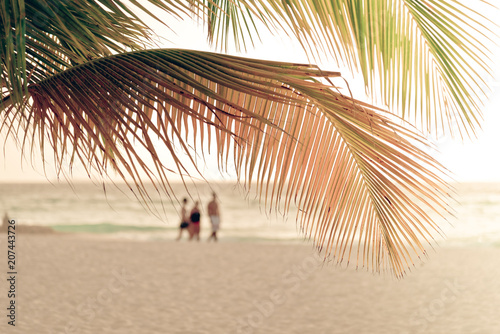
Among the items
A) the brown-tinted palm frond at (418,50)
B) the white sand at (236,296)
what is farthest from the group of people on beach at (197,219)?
the brown-tinted palm frond at (418,50)

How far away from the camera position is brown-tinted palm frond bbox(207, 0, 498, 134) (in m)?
2.66

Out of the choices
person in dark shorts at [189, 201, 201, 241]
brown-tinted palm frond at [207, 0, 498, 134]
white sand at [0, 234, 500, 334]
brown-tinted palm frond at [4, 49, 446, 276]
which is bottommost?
white sand at [0, 234, 500, 334]

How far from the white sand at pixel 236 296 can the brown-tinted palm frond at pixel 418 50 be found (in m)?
3.71

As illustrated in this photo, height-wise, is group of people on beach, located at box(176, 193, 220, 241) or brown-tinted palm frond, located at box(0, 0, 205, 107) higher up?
brown-tinted palm frond, located at box(0, 0, 205, 107)

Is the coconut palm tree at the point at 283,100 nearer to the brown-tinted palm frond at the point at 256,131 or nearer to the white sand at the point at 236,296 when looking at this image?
the brown-tinted palm frond at the point at 256,131

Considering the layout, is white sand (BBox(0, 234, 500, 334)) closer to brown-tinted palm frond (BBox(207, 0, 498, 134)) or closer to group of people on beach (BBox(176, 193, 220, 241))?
brown-tinted palm frond (BBox(207, 0, 498, 134))

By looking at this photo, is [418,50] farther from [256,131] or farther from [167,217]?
[167,217]

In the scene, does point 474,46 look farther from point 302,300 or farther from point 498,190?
point 498,190

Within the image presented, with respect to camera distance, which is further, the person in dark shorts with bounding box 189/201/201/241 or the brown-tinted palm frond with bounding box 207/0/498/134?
the person in dark shorts with bounding box 189/201/201/241

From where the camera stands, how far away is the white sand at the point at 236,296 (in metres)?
6.37

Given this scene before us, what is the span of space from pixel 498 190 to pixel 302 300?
4391 centimetres

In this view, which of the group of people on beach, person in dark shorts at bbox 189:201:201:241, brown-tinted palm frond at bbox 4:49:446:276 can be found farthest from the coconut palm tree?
person in dark shorts at bbox 189:201:201:241

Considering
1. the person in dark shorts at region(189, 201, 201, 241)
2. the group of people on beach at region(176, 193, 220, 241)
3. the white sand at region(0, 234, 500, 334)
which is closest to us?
the white sand at region(0, 234, 500, 334)

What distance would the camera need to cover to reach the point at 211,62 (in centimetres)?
207
